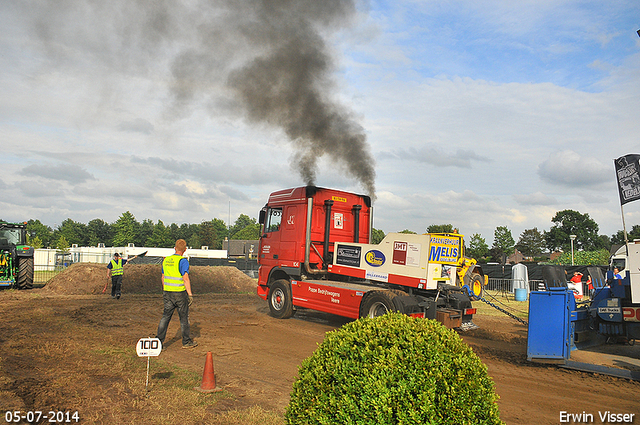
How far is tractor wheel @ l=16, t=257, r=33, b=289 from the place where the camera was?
57.2 ft

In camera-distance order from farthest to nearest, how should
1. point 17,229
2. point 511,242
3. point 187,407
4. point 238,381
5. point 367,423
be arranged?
1. point 511,242
2. point 17,229
3. point 238,381
4. point 187,407
5. point 367,423

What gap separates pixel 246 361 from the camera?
23.9ft

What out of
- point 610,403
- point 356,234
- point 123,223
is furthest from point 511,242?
point 123,223

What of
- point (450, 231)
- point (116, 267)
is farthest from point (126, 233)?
point (116, 267)

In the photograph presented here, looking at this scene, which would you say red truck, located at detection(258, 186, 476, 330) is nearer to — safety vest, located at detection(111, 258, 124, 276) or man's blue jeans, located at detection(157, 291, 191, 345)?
man's blue jeans, located at detection(157, 291, 191, 345)

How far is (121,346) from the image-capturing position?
7.72 m

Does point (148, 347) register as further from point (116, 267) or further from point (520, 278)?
point (520, 278)

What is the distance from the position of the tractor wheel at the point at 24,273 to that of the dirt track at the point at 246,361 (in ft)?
14.0

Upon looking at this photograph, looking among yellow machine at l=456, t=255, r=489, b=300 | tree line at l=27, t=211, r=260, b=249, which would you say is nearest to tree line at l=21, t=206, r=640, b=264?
tree line at l=27, t=211, r=260, b=249

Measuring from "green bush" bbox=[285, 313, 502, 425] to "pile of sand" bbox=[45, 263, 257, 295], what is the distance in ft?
50.1

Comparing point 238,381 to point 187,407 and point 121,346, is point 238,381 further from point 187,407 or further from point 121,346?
point 121,346

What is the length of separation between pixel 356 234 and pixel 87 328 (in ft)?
23.1

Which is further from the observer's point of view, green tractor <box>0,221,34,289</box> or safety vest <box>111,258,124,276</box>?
green tractor <box>0,221,34,289</box>

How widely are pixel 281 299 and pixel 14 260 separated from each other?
40.7 ft
